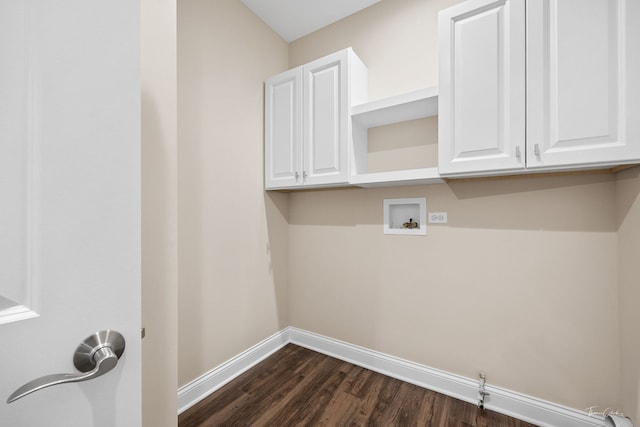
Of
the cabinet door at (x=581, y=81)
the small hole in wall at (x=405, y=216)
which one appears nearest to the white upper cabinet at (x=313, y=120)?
the small hole in wall at (x=405, y=216)

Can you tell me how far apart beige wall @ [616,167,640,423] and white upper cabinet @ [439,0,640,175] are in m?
0.22

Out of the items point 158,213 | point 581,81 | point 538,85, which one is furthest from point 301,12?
point 158,213

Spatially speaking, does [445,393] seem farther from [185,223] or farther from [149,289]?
[185,223]

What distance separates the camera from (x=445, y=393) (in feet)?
5.75

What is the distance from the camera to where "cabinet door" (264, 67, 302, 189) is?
6.73 feet

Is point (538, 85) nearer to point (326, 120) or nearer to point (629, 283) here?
point (629, 283)

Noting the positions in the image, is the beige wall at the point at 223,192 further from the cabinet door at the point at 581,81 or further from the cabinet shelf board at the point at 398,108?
the cabinet door at the point at 581,81

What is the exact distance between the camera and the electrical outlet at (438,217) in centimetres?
179

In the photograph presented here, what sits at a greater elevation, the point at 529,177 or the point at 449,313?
the point at 529,177

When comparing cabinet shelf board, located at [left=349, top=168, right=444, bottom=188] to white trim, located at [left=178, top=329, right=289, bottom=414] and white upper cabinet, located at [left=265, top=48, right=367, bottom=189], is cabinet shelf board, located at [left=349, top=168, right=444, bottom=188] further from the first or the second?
white trim, located at [left=178, top=329, right=289, bottom=414]

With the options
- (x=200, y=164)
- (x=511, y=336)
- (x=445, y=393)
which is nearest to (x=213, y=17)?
(x=200, y=164)

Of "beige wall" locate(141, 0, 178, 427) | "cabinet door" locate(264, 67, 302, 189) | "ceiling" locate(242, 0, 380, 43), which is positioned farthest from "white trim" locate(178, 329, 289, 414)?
"ceiling" locate(242, 0, 380, 43)

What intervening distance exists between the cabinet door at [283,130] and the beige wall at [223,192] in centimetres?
8

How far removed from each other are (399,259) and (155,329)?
5.17 feet
